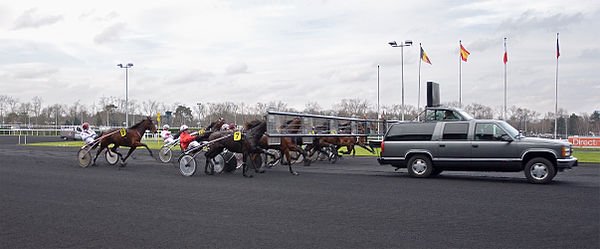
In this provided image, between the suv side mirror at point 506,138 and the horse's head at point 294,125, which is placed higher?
the horse's head at point 294,125

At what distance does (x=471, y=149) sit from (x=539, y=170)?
1.87m

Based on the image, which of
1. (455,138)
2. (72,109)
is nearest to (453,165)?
(455,138)

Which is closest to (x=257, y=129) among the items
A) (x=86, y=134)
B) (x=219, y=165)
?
(x=219, y=165)

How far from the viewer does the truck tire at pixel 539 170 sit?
1347 centimetres

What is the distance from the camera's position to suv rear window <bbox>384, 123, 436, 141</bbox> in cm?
1546

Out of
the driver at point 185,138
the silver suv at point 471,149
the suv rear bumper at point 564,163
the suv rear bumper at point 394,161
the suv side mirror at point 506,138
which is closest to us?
the suv rear bumper at point 564,163

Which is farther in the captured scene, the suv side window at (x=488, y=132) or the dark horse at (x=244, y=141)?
the dark horse at (x=244, y=141)

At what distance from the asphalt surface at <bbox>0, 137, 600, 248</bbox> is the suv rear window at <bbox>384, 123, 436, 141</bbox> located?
1.47 metres

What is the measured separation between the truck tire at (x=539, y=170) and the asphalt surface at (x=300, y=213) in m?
0.40

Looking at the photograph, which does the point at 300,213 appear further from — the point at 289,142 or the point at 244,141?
the point at 289,142


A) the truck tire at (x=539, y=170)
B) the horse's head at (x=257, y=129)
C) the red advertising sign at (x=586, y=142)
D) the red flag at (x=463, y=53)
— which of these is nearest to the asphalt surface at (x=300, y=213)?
the truck tire at (x=539, y=170)

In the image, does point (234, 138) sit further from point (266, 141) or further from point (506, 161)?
point (506, 161)

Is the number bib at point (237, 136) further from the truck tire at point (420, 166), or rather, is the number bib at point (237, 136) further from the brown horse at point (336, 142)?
the brown horse at point (336, 142)

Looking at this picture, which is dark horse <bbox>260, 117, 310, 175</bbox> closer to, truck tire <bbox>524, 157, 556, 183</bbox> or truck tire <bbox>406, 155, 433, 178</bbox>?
truck tire <bbox>406, 155, 433, 178</bbox>
